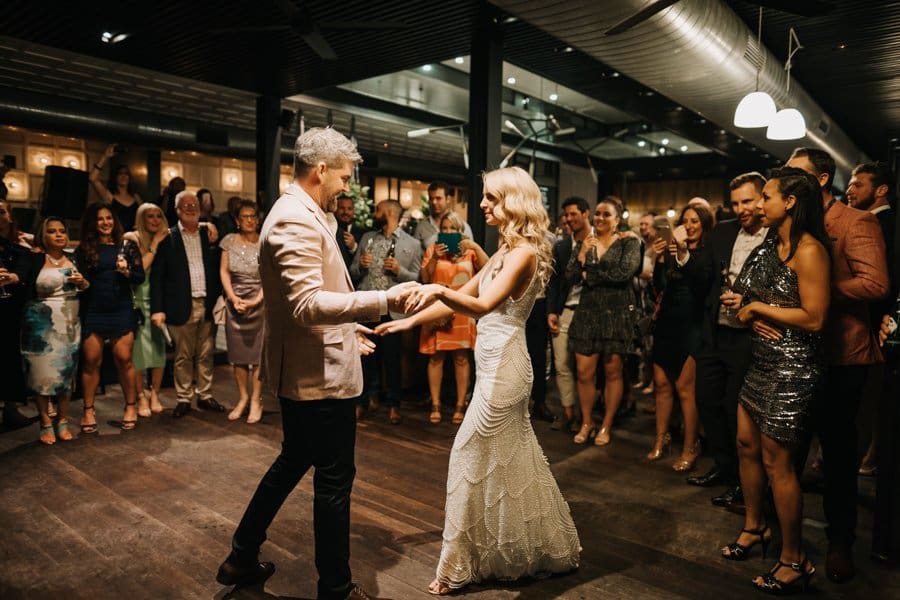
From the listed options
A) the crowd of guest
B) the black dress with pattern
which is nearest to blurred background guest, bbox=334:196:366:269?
the crowd of guest

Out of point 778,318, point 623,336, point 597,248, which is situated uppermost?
point 597,248

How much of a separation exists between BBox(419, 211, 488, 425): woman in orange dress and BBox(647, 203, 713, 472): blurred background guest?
1.36 meters

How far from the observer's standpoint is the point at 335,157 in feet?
6.46

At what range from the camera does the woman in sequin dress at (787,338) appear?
213 centimetres

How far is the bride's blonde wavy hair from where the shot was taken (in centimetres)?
219

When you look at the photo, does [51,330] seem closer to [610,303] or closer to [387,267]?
[387,267]

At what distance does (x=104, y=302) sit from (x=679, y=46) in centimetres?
454

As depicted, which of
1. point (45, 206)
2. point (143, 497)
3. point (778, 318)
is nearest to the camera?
point (778, 318)

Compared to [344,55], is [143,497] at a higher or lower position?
lower

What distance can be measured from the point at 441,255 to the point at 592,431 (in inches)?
66.2

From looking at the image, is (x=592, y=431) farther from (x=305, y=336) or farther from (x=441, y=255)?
(x=305, y=336)

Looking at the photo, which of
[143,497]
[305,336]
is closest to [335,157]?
[305,336]

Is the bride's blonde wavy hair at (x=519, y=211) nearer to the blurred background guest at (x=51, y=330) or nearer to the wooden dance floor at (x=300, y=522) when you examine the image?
the wooden dance floor at (x=300, y=522)

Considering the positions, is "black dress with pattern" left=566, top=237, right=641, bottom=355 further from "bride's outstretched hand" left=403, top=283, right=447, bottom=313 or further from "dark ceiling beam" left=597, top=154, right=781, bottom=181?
"dark ceiling beam" left=597, top=154, right=781, bottom=181
